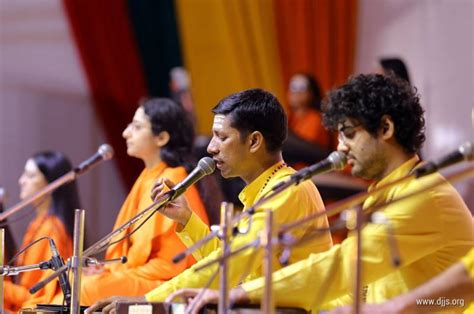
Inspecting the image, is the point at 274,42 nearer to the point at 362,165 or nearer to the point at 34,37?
the point at 34,37

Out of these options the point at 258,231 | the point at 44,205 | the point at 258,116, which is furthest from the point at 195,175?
the point at 44,205

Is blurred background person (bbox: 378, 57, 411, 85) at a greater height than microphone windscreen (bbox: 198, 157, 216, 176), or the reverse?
blurred background person (bbox: 378, 57, 411, 85)

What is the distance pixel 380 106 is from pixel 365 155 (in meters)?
0.17

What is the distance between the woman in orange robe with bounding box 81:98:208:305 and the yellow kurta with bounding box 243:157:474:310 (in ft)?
4.19

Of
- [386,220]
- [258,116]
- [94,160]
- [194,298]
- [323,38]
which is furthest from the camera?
[323,38]

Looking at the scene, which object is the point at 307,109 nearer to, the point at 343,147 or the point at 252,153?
the point at 252,153

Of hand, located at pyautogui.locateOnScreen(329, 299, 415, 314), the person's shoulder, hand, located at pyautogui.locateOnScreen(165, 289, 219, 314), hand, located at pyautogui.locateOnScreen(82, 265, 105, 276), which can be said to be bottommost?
hand, located at pyautogui.locateOnScreen(82, 265, 105, 276)

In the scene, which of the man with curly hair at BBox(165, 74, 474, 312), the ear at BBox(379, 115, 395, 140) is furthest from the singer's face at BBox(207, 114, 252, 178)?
the ear at BBox(379, 115, 395, 140)

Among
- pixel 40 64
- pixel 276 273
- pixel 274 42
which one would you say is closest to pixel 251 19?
pixel 274 42

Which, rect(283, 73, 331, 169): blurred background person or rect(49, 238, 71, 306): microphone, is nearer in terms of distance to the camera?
rect(49, 238, 71, 306): microphone

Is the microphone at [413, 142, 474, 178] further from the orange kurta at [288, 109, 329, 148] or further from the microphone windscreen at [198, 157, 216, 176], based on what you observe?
the orange kurta at [288, 109, 329, 148]

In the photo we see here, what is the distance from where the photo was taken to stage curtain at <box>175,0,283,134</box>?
749 cm

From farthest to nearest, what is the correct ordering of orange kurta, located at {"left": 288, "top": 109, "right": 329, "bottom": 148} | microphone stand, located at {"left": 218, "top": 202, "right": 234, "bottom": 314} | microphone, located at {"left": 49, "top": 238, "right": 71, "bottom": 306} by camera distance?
orange kurta, located at {"left": 288, "top": 109, "right": 329, "bottom": 148}, microphone, located at {"left": 49, "top": 238, "right": 71, "bottom": 306}, microphone stand, located at {"left": 218, "top": 202, "right": 234, "bottom": 314}

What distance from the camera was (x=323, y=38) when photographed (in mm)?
7480
